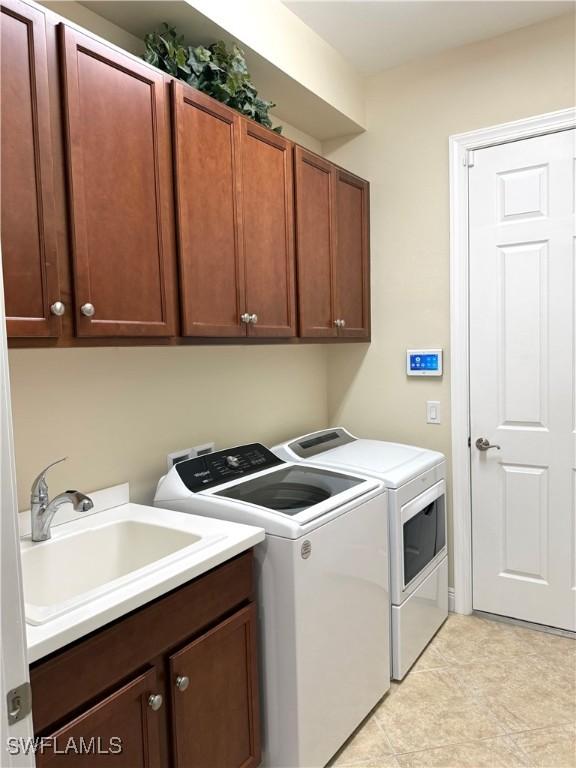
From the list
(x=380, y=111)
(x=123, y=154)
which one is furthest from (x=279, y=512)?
(x=380, y=111)

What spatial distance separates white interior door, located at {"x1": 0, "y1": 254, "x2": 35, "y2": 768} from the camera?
71 centimetres

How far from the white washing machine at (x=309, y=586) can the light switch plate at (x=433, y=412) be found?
785mm

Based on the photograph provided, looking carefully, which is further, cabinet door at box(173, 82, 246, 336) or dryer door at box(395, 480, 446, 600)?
dryer door at box(395, 480, 446, 600)

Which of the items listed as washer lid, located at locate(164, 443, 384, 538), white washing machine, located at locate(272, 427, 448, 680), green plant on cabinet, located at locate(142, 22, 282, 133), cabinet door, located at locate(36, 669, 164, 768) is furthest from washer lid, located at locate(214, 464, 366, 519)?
green plant on cabinet, located at locate(142, 22, 282, 133)

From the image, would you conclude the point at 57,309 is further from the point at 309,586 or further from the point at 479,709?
the point at 479,709

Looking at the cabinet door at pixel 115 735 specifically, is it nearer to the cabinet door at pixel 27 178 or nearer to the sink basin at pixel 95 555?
the sink basin at pixel 95 555

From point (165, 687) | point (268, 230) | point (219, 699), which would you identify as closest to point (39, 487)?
point (165, 687)

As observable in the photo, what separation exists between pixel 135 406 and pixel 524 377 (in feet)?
5.89

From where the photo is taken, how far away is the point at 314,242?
2434mm

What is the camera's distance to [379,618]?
2145mm

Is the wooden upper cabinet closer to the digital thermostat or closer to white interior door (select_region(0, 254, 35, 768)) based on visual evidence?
the digital thermostat

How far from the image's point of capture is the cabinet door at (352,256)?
8.76 feet

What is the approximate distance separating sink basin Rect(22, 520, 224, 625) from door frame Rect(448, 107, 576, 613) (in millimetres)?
1621

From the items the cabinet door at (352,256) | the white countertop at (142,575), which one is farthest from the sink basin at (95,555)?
the cabinet door at (352,256)
